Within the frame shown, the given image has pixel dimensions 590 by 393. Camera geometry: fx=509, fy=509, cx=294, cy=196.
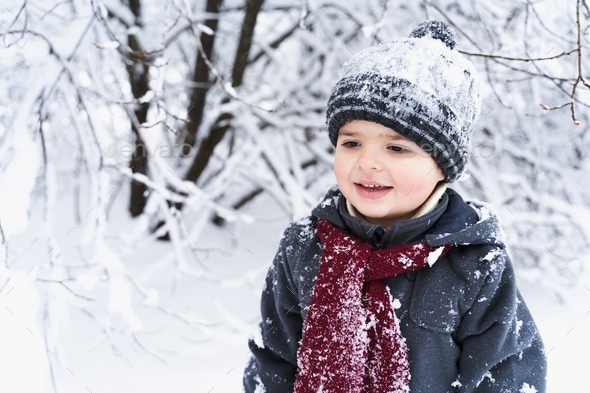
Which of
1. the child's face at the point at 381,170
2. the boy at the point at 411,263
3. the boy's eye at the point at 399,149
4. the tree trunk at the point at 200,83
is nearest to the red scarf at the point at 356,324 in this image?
the boy at the point at 411,263

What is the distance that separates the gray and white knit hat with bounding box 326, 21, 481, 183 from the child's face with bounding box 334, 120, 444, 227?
3cm

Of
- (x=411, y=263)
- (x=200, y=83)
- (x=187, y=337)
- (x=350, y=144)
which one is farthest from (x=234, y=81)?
(x=411, y=263)

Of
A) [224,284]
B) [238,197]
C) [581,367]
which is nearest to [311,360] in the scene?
[224,284]

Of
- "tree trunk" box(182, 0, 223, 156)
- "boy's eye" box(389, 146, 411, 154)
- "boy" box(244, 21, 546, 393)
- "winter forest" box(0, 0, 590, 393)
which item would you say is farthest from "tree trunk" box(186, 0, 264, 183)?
"boy's eye" box(389, 146, 411, 154)

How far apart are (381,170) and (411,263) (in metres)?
0.24

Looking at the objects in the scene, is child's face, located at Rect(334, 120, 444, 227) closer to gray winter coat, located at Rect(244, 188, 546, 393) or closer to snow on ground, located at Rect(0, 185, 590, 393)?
gray winter coat, located at Rect(244, 188, 546, 393)

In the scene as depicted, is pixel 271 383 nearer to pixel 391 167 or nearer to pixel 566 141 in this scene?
pixel 391 167

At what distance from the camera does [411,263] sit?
1.27 metres

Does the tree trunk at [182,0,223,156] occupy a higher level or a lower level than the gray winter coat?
higher

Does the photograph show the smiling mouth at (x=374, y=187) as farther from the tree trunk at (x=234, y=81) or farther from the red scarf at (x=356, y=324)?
the tree trunk at (x=234, y=81)

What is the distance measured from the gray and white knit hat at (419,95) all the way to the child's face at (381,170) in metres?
0.03

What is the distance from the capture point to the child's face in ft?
4.21

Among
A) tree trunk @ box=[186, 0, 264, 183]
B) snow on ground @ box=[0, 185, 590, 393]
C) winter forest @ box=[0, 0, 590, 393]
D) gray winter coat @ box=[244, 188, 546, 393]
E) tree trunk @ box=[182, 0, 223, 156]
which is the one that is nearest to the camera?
gray winter coat @ box=[244, 188, 546, 393]

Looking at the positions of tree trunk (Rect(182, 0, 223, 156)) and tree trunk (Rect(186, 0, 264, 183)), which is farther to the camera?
tree trunk (Rect(182, 0, 223, 156))
